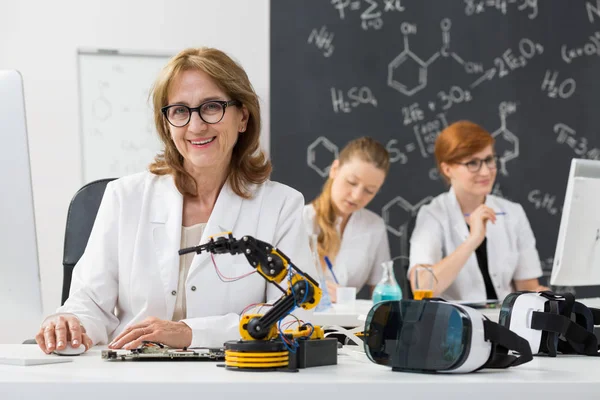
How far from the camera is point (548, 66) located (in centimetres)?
486

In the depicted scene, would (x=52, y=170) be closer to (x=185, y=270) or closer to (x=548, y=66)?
(x=185, y=270)

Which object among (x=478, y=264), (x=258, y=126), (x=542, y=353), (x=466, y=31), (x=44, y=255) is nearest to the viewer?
(x=542, y=353)

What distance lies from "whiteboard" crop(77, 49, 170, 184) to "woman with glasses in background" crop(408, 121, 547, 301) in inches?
66.1

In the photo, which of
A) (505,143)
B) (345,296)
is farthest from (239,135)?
(505,143)

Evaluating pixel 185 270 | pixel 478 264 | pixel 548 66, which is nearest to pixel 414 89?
pixel 548 66

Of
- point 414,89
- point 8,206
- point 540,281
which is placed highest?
point 414,89

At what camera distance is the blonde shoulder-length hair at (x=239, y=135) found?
2131 mm

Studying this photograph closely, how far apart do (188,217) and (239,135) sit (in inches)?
11.7

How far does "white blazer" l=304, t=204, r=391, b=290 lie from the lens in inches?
155

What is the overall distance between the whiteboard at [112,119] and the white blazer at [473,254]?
1655mm

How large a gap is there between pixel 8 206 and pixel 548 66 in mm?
4128

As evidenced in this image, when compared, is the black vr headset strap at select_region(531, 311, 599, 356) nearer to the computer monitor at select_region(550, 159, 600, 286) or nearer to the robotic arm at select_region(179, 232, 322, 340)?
the robotic arm at select_region(179, 232, 322, 340)

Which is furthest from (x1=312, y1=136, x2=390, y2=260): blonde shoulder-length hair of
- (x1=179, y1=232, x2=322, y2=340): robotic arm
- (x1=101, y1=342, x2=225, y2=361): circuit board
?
(x1=179, y1=232, x2=322, y2=340): robotic arm

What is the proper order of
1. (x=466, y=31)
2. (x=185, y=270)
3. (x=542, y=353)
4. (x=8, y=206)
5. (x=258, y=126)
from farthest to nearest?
(x=466, y=31) → (x=258, y=126) → (x=185, y=270) → (x=542, y=353) → (x=8, y=206)
